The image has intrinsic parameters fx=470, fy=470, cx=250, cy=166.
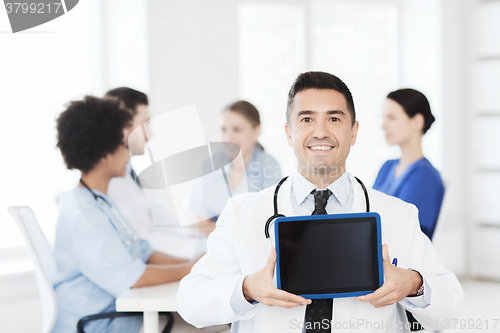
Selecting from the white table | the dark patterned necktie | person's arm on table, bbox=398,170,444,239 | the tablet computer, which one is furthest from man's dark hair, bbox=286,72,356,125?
person's arm on table, bbox=398,170,444,239

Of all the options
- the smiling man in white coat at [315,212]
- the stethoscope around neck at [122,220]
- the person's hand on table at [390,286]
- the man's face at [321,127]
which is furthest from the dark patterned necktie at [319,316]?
the stethoscope around neck at [122,220]

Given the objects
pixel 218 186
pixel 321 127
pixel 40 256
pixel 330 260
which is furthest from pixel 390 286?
pixel 40 256

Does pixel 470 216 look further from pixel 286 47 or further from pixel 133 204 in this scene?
pixel 133 204

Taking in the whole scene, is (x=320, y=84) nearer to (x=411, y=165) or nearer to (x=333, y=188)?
(x=333, y=188)

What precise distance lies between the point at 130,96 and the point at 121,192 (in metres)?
0.49

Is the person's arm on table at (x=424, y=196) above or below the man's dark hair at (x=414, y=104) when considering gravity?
below

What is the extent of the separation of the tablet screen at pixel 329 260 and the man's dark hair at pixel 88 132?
0.96 m

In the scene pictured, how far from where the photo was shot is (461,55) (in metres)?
3.33

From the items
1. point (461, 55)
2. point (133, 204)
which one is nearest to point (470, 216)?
point (461, 55)

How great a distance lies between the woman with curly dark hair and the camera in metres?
1.42

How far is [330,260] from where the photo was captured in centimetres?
88

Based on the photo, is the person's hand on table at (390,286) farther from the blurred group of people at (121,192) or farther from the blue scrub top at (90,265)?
the blue scrub top at (90,265)

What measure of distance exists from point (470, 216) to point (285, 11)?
211cm

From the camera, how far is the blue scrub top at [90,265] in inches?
55.6
